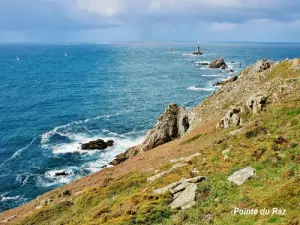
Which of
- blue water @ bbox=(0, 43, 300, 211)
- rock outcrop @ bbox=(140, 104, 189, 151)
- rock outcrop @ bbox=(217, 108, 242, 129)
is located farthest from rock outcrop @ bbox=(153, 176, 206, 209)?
rock outcrop @ bbox=(140, 104, 189, 151)

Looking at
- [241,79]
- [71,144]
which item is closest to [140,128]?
[71,144]

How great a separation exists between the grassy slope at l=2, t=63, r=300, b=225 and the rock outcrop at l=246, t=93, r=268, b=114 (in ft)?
5.82

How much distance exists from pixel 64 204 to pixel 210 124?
30292mm

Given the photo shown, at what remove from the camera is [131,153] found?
66.9m

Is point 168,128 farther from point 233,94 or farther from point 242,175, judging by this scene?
point 242,175

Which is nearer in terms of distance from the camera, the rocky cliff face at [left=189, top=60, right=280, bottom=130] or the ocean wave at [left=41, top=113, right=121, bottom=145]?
the rocky cliff face at [left=189, top=60, right=280, bottom=130]

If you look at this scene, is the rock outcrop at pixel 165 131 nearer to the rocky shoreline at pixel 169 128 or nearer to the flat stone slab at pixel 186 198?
the rocky shoreline at pixel 169 128

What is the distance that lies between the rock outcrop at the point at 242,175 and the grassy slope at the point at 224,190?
1.44 feet

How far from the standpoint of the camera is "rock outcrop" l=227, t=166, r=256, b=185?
976 inches

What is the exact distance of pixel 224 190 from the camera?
23797 mm

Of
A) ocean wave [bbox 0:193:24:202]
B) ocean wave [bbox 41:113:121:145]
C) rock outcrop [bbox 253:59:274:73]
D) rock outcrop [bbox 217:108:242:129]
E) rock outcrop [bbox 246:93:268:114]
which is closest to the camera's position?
rock outcrop [bbox 246:93:268:114]

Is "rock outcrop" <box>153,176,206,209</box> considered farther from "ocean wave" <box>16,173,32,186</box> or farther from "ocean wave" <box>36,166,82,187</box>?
"ocean wave" <box>16,173,32,186</box>

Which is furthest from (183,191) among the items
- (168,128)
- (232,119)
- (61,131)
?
(61,131)

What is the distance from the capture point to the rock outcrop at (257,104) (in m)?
44.6
